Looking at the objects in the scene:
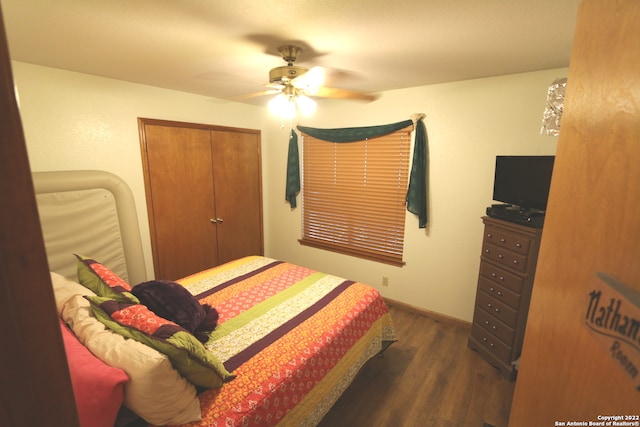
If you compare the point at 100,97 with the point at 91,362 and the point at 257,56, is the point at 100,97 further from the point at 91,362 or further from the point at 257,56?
the point at 91,362

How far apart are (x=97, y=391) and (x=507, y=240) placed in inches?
98.4

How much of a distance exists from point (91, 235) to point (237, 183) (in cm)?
167

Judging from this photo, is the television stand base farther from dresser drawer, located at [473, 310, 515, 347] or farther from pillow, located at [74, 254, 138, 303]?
pillow, located at [74, 254, 138, 303]

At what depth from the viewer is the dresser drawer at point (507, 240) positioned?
197 centimetres

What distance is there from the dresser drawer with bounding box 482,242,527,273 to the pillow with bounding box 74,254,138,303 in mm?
2481

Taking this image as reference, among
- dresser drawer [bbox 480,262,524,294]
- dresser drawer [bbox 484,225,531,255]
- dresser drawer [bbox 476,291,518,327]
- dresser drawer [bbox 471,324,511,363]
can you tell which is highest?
dresser drawer [bbox 484,225,531,255]

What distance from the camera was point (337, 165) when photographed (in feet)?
11.2

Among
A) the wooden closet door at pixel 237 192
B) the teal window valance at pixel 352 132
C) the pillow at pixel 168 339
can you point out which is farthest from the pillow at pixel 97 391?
the teal window valance at pixel 352 132

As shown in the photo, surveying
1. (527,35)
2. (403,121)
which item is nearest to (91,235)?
(403,121)

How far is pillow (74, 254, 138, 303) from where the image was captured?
145cm

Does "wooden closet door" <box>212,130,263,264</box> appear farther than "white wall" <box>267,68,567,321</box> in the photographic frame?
Yes

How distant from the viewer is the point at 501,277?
218cm

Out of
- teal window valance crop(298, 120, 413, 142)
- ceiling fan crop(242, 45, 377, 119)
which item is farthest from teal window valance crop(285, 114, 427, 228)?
ceiling fan crop(242, 45, 377, 119)

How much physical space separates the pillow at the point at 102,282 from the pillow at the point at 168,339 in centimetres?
11
